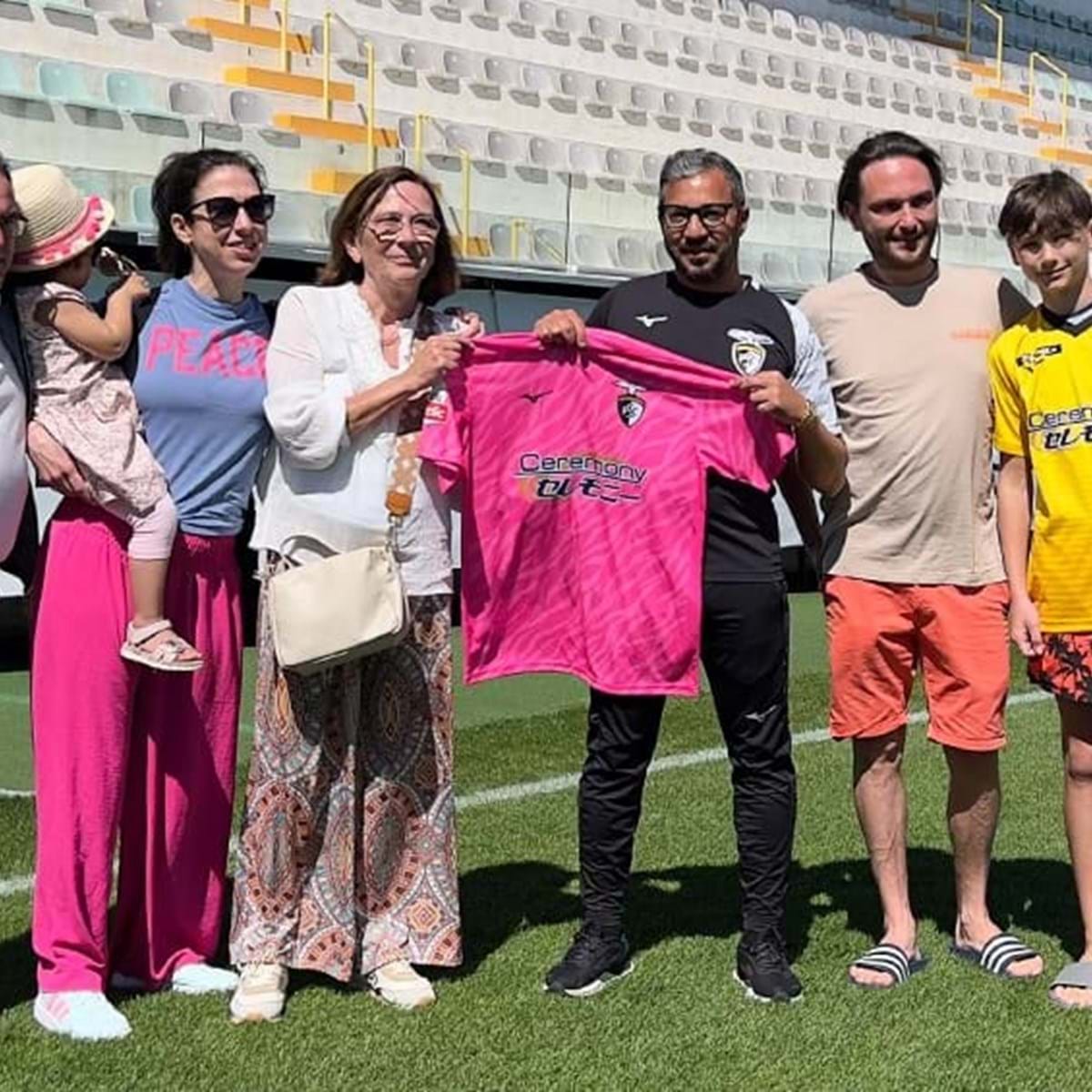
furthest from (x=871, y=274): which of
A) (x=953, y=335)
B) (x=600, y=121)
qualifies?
(x=600, y=121)

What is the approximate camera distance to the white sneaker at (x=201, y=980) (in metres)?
3.96

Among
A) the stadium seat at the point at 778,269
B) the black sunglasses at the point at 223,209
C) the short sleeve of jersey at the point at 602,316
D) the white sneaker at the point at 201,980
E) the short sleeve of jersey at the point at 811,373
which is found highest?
the stadium seat at the point at 778,269

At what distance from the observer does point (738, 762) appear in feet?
13.4

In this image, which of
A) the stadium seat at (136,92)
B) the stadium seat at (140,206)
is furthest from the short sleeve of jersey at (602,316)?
the stadium seat at (136,92)

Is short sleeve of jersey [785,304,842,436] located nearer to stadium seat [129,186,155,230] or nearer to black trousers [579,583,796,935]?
black trousers [579,583,796,935]

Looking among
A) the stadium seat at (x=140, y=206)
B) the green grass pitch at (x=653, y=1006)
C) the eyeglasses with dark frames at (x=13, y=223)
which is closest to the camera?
the eyeglasses with dark frames at (x=13, y=223)

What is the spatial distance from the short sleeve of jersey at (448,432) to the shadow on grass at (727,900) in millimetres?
1237

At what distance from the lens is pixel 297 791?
152 inches

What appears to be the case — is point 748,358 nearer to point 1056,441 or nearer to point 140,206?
point 1056,441

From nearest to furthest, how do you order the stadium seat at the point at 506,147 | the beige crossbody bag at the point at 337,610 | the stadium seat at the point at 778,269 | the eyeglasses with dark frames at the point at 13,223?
the eyeglasses with dark frames at the point at 13,223 < the beige crossbody bag at the point at 337,610 < the stadium seat at the point at 778,269 < the stadium seat at the point at 506,147

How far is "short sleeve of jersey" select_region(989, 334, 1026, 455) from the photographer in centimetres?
394

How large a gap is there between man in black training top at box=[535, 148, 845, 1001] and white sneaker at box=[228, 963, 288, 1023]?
A: 0.64 meters

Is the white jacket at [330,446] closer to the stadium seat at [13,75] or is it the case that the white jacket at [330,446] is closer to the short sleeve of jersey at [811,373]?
the short sleeve of jersey at [811,373]

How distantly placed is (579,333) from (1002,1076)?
72.9 inches
